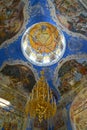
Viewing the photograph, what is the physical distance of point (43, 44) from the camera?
14484 millimetres

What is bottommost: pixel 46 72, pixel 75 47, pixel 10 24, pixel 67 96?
pixel 67 96

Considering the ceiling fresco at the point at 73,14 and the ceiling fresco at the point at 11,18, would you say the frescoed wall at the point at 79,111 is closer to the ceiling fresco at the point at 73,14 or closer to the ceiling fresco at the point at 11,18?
the ceiling fresco at the point at 73,14

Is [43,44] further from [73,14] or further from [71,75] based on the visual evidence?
[73,14]

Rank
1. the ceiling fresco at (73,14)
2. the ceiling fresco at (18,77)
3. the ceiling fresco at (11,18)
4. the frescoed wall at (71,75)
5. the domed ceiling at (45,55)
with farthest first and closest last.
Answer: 1. the ceiling fresco at (18,77)
2. the frescoed wall at (71,75)
3. the domed ceiling at (45,55)
4. the ceiling fresco at (11,18)
5. the ceiling fresco at (73,14)

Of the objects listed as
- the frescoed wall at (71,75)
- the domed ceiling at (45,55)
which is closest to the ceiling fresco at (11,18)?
the domed ceiling at (45,55)

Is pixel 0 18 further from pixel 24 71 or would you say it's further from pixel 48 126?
pixel 48 126

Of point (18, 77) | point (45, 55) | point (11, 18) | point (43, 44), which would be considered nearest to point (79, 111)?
point (18, 77)

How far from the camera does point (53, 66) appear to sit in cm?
1381

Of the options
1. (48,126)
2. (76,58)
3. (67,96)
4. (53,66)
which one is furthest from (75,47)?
(48,126)

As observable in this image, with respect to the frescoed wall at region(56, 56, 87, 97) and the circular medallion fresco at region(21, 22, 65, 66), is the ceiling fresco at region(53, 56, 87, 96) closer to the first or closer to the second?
the frescoed wall at region(56, 56, 87, 97)

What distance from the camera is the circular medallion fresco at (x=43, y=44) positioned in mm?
13719

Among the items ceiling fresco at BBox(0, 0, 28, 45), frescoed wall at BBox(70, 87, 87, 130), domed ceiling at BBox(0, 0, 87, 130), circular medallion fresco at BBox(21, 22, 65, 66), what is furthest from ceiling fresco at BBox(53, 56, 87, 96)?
ceiling fresco at BBox(0, 0, 28, 45)

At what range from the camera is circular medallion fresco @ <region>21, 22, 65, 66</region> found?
45.0ft

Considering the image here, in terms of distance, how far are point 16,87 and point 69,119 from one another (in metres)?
3.57
